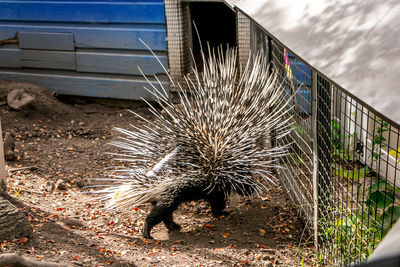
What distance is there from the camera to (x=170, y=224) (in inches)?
154

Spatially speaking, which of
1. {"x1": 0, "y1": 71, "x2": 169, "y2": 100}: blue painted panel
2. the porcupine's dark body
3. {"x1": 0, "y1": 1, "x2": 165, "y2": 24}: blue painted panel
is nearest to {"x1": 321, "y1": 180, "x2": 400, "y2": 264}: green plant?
the porcupine's dark body

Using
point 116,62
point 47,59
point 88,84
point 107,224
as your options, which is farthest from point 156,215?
point 47,59

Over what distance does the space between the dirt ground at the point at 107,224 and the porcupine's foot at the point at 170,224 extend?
59mm

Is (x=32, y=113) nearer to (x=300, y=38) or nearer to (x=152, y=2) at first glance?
(x=152, y=2)

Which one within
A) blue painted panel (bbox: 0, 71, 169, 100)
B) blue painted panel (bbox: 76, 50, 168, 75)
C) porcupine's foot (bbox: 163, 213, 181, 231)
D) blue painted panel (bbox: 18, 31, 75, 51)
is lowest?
porcupine's foot (bbox: 163, 213, 181, 231)

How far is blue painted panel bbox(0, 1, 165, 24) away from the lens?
20.2ft

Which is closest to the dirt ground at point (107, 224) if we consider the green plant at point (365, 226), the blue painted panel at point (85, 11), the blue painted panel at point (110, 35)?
the green plant at point (365, 226)

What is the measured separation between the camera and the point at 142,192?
3.80 metres

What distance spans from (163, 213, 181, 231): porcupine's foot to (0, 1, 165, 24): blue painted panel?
301 cm

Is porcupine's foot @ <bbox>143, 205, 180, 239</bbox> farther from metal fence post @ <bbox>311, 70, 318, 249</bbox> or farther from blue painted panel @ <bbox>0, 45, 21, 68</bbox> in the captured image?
blue painted panel @ <bbox>0, 45, 21, 68</bbox>

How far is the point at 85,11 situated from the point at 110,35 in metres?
0.47

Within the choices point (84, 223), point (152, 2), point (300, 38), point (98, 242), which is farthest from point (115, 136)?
point (300, 38)

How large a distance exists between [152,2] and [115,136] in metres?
1.69

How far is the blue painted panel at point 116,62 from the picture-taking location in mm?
6391
